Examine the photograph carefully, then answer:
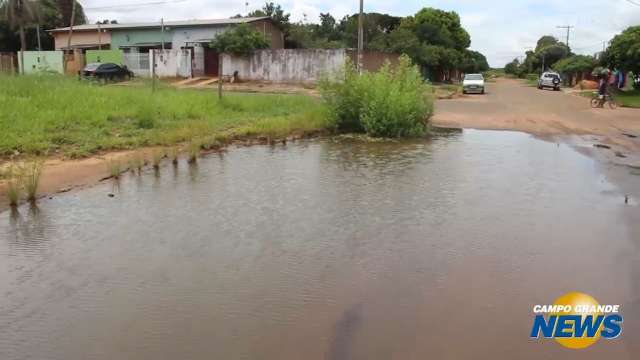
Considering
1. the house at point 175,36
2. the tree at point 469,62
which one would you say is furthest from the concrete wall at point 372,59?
the tree at point 469,62

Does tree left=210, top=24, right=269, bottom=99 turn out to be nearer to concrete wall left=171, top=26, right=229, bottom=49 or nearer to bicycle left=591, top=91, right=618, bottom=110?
concrete wall left=171, top=26, right=229, bottom=49

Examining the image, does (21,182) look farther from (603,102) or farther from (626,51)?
(626,51)

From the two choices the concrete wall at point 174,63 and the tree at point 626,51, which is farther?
the concrete wall at point 174,63

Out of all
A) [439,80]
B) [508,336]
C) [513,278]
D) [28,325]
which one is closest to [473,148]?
[513,278]

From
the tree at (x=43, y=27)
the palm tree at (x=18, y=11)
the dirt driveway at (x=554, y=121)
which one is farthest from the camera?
the tree at (x=43, y=27)

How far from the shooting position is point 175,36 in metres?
43.3

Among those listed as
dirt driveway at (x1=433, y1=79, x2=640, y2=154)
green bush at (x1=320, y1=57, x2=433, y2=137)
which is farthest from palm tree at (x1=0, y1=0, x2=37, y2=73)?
green bush at (x1=320, y1=57, x2=433, y2=137)

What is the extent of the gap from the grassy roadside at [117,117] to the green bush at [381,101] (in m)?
0.69

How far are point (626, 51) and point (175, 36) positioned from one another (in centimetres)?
2927

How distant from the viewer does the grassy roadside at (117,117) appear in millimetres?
11711

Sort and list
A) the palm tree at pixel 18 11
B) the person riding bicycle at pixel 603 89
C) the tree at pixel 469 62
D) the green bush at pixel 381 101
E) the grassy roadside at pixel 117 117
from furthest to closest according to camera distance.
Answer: the tree at pixel 469 62, the palm tree at pixel 18 11, the person riding bicycle at pixel 603 89, the green bush at pixel 381 101, the grassy roadside at pixel 117 117

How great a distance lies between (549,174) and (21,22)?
4106 cm

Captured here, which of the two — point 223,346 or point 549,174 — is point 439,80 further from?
point 223,346

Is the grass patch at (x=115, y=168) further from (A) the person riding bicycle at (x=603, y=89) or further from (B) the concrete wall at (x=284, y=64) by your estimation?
(B) the concrete wall at (x=284, y=64)
